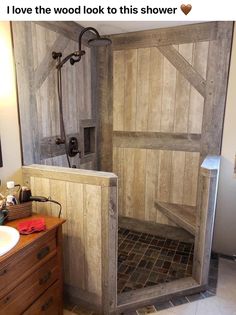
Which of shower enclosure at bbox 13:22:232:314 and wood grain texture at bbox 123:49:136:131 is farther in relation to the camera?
wood grain texture at bbox 123:49:136:131

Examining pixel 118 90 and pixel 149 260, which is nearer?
pixel 149 260

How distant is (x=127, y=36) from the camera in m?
2.59

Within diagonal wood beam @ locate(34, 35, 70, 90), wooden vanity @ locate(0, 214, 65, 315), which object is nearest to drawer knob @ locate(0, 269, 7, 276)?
wooden vanity @ locate(0, 214, 65, 315)

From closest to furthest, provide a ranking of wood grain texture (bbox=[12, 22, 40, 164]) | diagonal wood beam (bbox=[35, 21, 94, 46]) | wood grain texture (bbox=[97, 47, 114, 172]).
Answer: wood grain texture (bbox=[12, 22, 40, 164]), diagonal wood beam (bbox=[35, 21, 94, 46]), wood grain texture (bbox=[97, 47, 114, 172])

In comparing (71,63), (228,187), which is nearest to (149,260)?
(228,187)

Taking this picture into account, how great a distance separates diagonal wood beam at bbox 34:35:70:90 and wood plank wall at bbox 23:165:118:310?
72 centimetres

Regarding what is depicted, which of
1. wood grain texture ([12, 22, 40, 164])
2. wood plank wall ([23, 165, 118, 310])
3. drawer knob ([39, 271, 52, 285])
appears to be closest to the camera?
drawer knob ([39, 271, 52, 285])

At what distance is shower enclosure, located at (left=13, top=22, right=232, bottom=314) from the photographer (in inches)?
72.6

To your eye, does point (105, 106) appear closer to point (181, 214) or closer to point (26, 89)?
point (26, 89)

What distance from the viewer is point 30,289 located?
4.37 ft

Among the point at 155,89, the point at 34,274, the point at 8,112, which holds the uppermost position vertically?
the point at 155,89

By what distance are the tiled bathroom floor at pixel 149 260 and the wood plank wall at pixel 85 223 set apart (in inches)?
15.0

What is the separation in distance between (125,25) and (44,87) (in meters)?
1.10

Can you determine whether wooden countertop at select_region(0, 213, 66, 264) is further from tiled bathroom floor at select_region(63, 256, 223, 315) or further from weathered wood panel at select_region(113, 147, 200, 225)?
weathered wood panel at select_region(113, 147, 200, 225)
